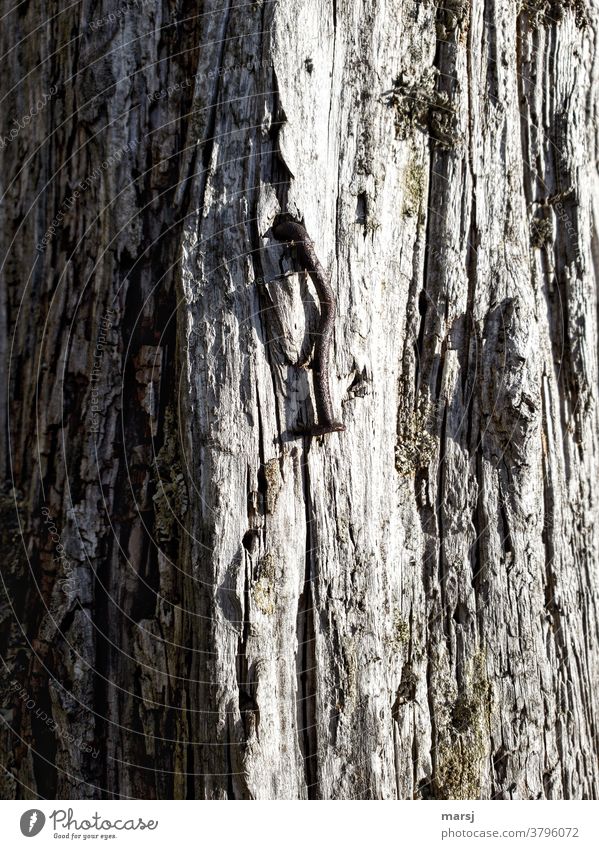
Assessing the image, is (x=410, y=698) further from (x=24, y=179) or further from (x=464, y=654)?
(x=24, y=179)

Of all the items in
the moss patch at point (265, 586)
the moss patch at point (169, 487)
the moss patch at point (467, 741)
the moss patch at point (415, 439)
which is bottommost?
the moss patch at point (467, 741)

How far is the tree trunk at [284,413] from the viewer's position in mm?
2018

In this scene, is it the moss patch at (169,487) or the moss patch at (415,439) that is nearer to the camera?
the moss patch at (169,487)

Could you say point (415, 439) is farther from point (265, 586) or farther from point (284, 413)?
point (265, 586)

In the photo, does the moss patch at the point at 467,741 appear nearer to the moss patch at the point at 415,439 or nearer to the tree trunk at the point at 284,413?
the tree trunk at the point at 284,413

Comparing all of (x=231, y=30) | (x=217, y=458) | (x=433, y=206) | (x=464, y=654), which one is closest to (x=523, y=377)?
(x=433, y=206)

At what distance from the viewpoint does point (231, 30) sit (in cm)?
205

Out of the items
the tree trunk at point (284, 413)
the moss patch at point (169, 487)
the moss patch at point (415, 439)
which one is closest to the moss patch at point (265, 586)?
the tree trunk at point (284, 413)

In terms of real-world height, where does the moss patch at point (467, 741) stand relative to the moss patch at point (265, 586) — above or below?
below

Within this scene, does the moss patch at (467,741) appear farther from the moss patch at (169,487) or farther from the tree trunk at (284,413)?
the moss patch at (169,487)

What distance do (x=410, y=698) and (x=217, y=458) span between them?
1087mm

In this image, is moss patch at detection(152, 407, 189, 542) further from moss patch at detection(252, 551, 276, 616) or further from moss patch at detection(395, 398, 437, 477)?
moss patch at detection(395, 398, 437, 477)

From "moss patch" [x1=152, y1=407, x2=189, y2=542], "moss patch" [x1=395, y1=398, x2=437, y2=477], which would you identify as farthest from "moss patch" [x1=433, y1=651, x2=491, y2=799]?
"moss patch" [x1=152, y1=407, x2=189, y2=542]
